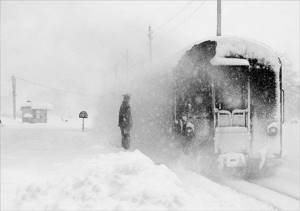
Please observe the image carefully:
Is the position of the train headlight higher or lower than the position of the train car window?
lower

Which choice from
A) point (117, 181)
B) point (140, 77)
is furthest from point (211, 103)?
point (140, 77)

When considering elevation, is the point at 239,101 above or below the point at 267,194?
above

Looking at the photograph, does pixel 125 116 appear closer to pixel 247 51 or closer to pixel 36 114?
pixel 247 51

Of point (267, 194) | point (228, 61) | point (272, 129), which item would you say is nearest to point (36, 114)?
point (228, 61)

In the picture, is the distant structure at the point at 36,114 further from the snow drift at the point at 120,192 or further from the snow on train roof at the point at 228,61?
the snow drift at the point at 120,192

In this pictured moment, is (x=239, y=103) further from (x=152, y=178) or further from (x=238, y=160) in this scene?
(x=152, y=178)

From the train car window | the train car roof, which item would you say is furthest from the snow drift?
the train car roof

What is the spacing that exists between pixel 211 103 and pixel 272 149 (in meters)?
1.72

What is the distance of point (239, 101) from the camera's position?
9.95m

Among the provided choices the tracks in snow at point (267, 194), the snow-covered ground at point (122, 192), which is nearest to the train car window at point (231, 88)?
the tracks in snow at point (267, 194)

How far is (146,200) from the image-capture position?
16.9 feet

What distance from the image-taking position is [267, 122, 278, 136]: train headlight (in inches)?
387

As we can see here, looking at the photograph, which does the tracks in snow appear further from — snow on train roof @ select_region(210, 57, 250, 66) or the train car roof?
the train car roof

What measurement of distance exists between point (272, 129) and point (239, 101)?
0.98 m
